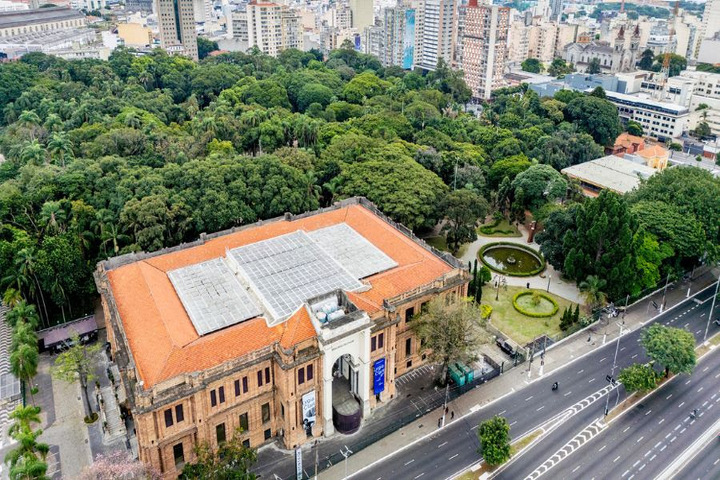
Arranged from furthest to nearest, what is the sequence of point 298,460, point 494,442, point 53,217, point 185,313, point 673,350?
point 53,217, point 673,350, point 185,313, point 494,442, point 298,460

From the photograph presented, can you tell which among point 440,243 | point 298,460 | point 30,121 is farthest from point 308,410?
point 30,121

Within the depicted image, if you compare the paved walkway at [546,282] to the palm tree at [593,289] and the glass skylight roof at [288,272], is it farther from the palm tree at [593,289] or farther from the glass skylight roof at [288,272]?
the glass skylight roof at [288,272]

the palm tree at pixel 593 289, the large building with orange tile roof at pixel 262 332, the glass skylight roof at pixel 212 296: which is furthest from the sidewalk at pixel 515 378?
the glass skylight roof at pixel 212 296

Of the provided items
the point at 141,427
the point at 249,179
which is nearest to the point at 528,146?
the point at 249,179

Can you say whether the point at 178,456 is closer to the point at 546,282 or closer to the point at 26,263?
the point at 26,263

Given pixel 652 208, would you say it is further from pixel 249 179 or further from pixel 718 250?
pixel 249 179

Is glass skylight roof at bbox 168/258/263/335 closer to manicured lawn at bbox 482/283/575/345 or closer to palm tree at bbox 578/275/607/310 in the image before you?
manicured lawn at bbox 482/283/575/345
